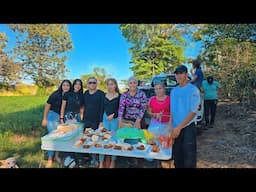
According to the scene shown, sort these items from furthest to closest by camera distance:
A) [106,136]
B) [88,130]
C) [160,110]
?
1. [88,130]
2. [106,136]
3. [160,110]

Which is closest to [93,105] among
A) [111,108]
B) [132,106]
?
[111,108]

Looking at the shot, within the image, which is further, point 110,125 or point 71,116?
point 71,116

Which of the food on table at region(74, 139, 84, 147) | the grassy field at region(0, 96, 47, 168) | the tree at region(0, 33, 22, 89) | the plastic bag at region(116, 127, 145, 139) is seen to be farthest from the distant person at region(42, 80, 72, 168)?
the plastic bag at region(116, 127, 145, 139)

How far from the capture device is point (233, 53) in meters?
3.31

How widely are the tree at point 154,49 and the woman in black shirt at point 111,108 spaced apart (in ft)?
1.48

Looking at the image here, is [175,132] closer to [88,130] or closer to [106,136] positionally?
[106,136]

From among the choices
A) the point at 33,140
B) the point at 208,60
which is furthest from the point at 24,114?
the point at 208,60

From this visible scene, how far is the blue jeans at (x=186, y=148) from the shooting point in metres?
2.34

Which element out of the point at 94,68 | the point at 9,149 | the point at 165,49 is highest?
the point at 165,49

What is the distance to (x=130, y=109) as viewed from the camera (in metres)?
2.57

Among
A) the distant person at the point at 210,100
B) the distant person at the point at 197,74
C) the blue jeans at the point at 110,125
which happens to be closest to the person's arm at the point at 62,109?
the blue jeans at the point at 110,125

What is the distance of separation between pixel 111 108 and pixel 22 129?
1296mm
